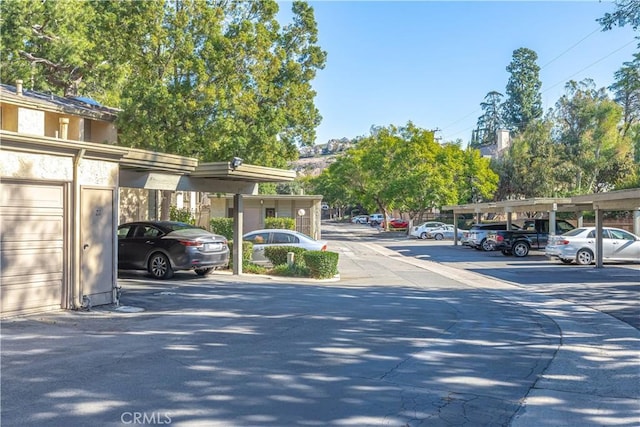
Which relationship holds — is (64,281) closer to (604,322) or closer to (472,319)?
(472,319)

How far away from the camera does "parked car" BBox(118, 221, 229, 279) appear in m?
14.5

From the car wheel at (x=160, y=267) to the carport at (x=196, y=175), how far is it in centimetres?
189

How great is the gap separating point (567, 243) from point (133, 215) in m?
19.0

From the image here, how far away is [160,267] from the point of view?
14.8 m

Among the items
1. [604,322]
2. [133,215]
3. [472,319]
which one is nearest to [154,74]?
[133,215]

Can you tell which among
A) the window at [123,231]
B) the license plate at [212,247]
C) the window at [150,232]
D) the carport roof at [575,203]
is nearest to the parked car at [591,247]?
the carport roof at [575,203]

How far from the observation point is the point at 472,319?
9.95 m

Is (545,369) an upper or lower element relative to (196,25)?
lower

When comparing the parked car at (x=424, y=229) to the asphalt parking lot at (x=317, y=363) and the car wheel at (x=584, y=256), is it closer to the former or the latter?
the car wheel at (x=584, y=256)

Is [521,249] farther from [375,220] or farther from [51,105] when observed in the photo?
[375,220]

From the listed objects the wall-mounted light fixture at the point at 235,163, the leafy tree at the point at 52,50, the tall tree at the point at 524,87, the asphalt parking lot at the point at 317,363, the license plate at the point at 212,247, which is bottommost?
the asphalt parking lot at the point at 317,363

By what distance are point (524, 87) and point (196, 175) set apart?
276 ft

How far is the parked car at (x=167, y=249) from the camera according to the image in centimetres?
1453

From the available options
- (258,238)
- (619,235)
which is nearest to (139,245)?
(258,238)
